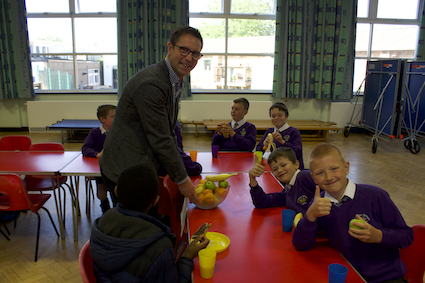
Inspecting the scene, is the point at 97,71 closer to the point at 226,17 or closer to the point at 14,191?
the point at 226,17

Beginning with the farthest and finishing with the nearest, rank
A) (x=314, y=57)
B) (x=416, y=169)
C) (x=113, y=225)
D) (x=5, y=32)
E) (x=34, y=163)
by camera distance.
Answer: (x=314, y=57) < (x=5, y=32) < (x=416, y=169) < (x=34, y=163) < (x=113, y=225)

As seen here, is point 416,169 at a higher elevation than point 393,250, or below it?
below

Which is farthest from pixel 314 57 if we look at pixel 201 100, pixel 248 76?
pixel 201 100

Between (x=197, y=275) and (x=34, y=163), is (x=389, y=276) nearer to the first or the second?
(x=197, y=275)

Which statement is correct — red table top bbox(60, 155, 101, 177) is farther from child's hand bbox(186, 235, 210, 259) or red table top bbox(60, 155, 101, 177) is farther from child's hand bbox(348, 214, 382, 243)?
child's hand bbox(348, 214, 382, 243)

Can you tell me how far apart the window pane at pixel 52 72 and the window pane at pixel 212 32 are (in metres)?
3.05

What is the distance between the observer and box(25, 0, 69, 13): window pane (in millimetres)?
7285

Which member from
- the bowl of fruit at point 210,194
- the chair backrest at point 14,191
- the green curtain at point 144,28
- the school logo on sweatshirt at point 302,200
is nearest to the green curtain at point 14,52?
the green curtain at point 144,28

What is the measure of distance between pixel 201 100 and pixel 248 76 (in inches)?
51.2

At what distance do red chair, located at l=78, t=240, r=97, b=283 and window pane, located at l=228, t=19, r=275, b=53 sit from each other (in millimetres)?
6895

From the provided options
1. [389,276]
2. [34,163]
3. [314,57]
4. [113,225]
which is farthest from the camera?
[314,57]

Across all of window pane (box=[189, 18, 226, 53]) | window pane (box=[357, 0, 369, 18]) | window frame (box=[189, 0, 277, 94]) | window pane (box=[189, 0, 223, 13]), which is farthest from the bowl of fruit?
window pane (box=[357, 0, 369, 18])

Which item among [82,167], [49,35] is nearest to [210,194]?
[82,167]

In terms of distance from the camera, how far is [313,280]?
1.25m
